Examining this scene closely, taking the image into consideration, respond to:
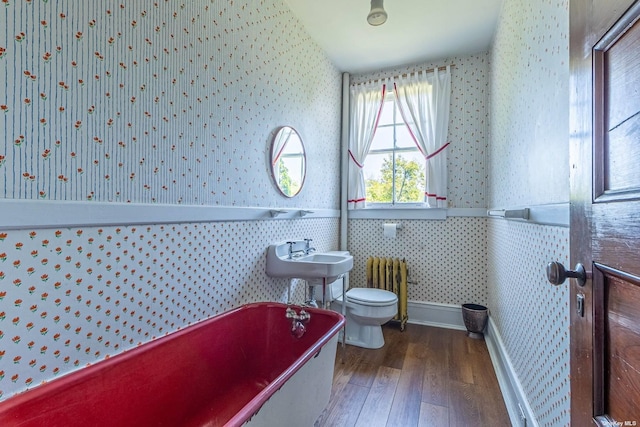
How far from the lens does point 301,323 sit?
1719mm

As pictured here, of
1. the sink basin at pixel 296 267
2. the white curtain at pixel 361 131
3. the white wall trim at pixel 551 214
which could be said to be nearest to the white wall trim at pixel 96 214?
the sink basin at pixel 296 267

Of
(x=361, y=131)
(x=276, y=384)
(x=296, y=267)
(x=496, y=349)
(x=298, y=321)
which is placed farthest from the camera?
(x=361, y=131)

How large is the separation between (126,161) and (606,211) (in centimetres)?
152

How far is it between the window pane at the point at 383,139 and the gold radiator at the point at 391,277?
124 cm

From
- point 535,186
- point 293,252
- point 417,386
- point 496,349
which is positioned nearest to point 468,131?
point 535,186

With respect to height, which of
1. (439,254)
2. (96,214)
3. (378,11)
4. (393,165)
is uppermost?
(378,11)

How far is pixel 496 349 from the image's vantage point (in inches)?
89.0

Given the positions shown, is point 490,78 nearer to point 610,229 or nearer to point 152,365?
point 610,229

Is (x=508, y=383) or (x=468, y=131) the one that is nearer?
(x=508, y=383)

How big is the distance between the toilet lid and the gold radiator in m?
0.40

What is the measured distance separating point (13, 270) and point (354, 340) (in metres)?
2.30

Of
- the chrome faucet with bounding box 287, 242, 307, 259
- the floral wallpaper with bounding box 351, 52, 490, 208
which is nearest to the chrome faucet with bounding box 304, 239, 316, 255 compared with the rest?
the chrome faucet with bounding box 287, 242, 307, 259

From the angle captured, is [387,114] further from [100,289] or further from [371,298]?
[100,289]

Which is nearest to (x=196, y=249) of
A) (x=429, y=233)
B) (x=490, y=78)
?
(x=429, y=233)
